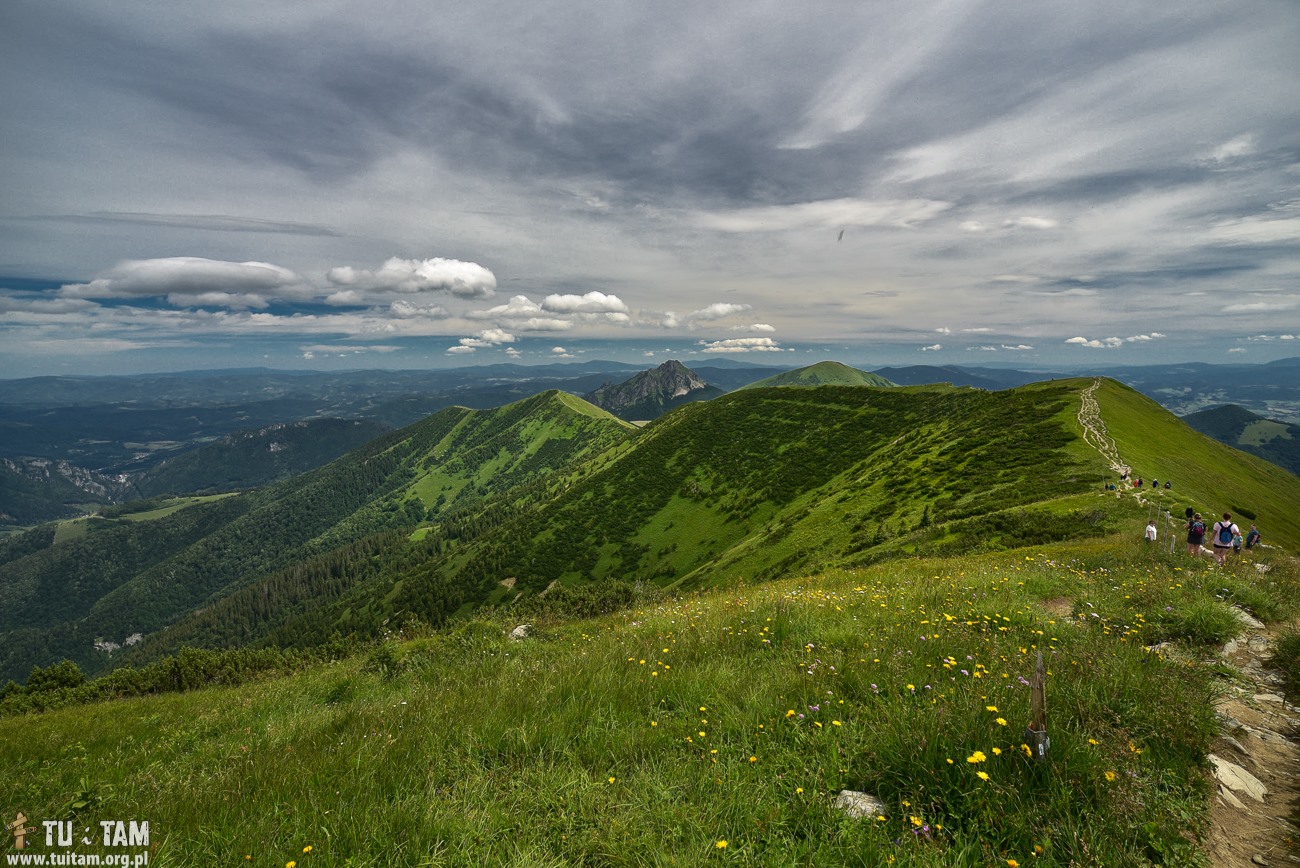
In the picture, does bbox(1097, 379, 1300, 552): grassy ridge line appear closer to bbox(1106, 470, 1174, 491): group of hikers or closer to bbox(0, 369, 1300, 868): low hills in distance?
bbox(1106, 470, 1174, 491): group of hikers

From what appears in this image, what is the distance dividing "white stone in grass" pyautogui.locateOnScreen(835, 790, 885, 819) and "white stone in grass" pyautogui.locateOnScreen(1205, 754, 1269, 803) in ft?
10.7

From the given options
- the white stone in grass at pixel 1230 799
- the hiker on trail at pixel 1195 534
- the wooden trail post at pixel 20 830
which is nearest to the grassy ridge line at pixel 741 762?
the white stone in grass at pixel 1230 799

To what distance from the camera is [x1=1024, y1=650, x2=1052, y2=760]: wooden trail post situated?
382cm

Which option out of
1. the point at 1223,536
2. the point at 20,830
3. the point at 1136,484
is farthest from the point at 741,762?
the point at 1136,484

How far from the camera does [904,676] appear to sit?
578 centimetres

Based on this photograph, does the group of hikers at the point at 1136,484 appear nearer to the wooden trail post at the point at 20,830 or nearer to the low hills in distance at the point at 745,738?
the low hills in distance at the point at 745,738

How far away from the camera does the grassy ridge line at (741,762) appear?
12.0 ft

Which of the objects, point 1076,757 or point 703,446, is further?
point 703,446

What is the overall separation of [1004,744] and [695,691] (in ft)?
10.2

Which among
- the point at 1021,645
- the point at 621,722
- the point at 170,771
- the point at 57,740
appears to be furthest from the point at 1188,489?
the point at 57,740

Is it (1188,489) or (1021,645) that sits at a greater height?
(1021,645)

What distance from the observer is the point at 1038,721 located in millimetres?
3920

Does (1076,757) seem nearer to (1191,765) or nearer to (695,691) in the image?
(1191,765)

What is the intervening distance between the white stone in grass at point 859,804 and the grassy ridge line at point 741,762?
8 cm
